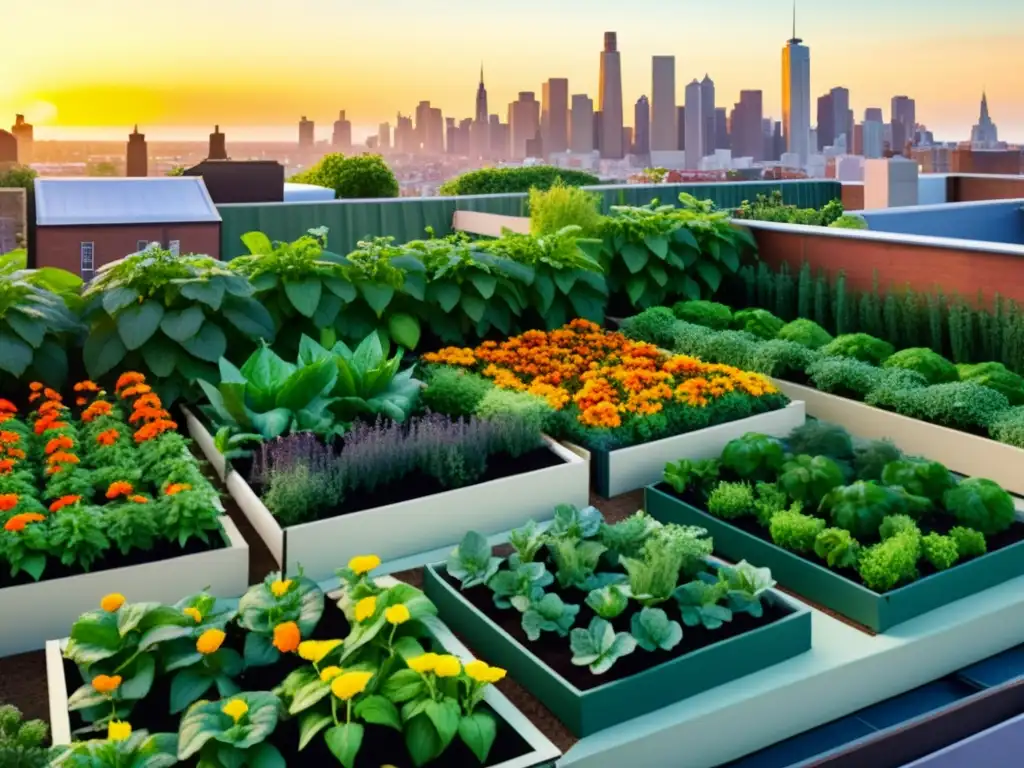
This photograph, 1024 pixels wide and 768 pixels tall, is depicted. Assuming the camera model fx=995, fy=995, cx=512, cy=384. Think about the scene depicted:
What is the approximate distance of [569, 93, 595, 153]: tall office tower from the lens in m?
55.5

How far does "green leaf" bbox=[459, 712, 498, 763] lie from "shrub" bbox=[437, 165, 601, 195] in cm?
1734

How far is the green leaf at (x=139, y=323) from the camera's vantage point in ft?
15.0

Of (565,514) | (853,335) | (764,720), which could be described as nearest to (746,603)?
(764,720)

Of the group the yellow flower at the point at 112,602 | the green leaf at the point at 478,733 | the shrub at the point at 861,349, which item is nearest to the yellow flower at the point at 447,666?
the green leaf at the point at 478,733

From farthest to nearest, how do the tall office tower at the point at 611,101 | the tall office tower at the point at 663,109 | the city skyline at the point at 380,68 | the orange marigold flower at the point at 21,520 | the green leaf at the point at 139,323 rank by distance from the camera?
the tall office tower at the point at 663,109 → the tall office tower at the point at 611,101 → the city skyline at the point at 380,68 → the green leaf at the point at 139,323 → the orange marigold flower at the point at 21,520

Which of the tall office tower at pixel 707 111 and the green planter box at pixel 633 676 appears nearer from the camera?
the green planter box at pixel 633 676

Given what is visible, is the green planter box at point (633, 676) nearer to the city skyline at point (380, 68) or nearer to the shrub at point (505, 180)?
the city skyline at point (380, 68)

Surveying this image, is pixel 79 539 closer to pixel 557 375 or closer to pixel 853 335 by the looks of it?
pixel 557 375

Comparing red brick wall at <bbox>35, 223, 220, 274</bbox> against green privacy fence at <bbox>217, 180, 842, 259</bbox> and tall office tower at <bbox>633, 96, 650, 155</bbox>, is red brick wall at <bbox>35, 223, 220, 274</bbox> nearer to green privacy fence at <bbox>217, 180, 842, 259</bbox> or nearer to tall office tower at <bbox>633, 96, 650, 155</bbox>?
green privacy fence at <bbox>217, 180, 842, 259</bbox>

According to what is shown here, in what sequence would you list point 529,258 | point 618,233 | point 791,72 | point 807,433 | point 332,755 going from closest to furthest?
point 332,755
point 807,433
point 529,258
point 618,233
point 791,72

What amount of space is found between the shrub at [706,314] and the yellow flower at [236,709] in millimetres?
4533

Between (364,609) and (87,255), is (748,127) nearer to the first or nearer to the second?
(87,255)

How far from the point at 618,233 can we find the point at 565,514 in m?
3.89

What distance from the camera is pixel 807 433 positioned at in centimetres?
419
